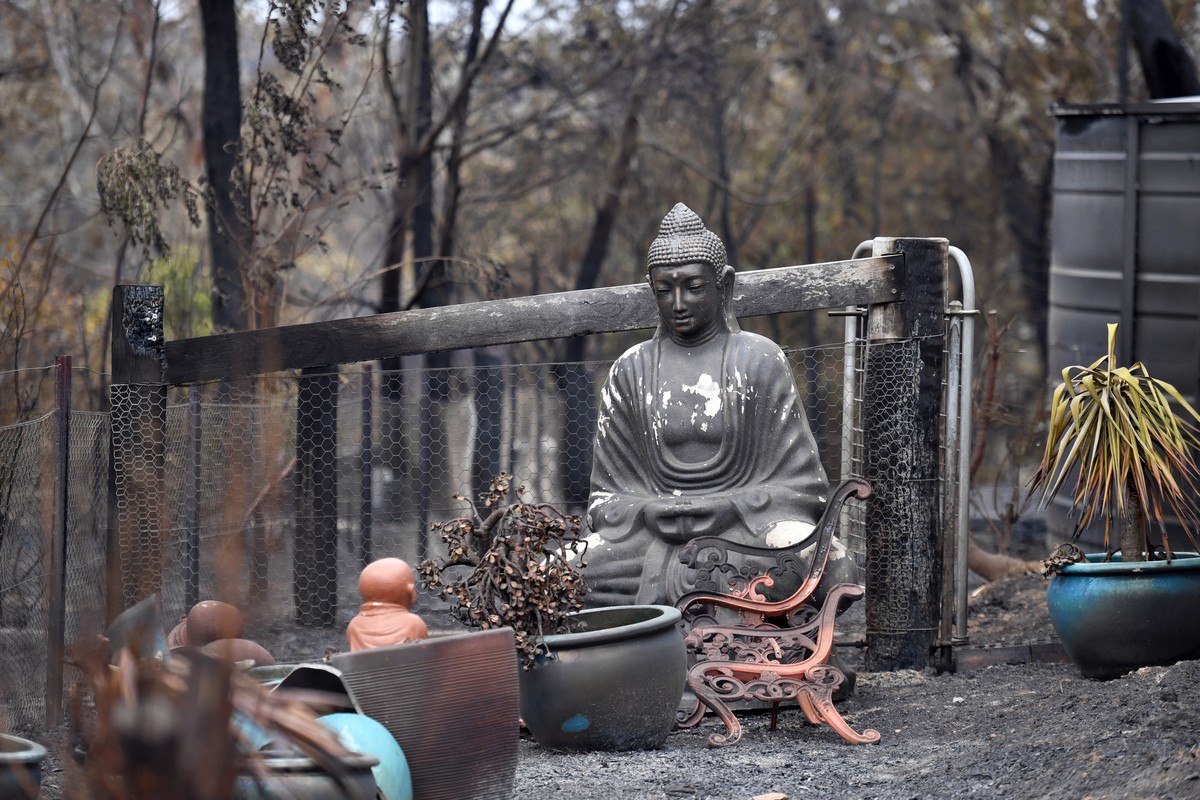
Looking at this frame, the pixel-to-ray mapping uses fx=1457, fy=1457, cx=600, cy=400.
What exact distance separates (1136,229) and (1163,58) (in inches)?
101

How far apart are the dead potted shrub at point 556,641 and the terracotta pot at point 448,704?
0.69 m

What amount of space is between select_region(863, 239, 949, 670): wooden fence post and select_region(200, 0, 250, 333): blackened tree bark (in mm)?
3825

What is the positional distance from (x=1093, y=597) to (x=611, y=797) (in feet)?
7.44

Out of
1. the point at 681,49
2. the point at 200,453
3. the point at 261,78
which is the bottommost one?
the point at 200,453

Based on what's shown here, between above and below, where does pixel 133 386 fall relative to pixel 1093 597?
above

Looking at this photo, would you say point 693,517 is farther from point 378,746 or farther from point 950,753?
point 378,746

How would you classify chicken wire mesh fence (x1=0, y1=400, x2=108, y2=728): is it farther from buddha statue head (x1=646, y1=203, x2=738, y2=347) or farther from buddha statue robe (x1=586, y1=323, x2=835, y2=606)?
buddha statue head (x1=646, y1=203, x2=738, y2=347)

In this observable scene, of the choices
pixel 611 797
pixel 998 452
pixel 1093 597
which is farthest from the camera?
pixel 998 452

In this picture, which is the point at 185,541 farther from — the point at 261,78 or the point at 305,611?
the point at 261,78

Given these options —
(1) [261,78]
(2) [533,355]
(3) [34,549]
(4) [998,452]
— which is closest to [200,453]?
(3) [34,549]

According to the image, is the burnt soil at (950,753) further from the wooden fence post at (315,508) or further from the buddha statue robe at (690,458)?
the wooden fence post at (315,508)

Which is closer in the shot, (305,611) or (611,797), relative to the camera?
(611,797)

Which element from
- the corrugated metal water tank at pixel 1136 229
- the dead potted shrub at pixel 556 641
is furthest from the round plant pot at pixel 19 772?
the corrugated metal water tank at pixel 1136 229

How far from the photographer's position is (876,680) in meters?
6.12
